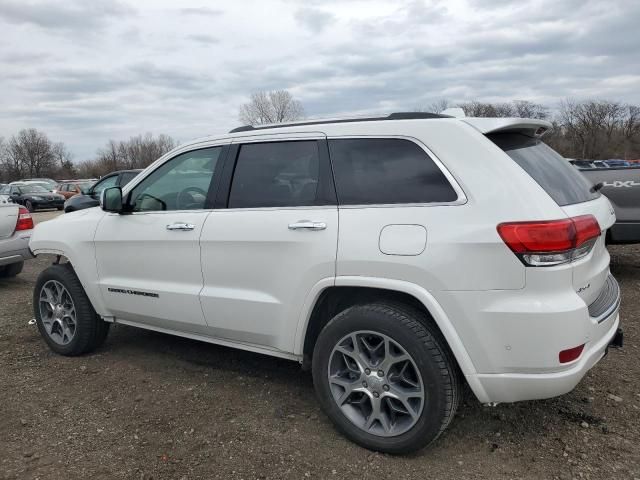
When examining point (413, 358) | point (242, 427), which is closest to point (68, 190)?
point (242, 427)

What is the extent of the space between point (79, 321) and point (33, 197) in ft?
84.8

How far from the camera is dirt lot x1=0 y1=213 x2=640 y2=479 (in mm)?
2896

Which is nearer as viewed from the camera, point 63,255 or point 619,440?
point 619,440

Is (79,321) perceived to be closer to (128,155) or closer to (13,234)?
(13,234)

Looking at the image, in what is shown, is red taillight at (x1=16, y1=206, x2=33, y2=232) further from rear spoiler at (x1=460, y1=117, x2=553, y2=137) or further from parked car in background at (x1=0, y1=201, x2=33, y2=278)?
rear spoiler at (x1=460, y1=117, x2=553, y2=137)

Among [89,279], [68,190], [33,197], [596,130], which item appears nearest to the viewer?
[89,279]

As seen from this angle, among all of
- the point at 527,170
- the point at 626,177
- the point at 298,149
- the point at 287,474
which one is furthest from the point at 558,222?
the point at 626,177

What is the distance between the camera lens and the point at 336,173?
320cm

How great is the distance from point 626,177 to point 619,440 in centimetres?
455

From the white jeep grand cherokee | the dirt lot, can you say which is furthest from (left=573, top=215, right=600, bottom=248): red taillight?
the dirt lot

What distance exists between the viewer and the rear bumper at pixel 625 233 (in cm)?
642

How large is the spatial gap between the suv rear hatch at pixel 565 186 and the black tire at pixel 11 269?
7430 millimetres

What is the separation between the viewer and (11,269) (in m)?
8.11

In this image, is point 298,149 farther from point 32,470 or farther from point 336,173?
point 32,470
